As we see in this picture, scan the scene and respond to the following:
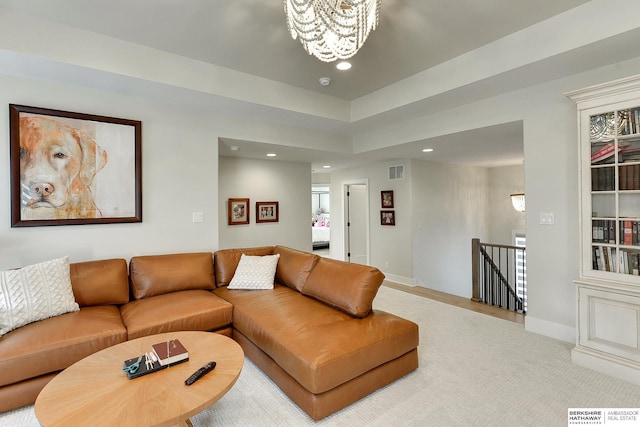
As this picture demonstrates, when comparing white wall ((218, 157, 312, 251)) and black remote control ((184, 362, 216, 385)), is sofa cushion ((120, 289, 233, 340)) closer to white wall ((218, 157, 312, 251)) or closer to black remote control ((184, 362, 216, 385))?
black remote control ((184, 362, 216, 385))

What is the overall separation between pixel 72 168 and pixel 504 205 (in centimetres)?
774

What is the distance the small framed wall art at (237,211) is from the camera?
5109mm

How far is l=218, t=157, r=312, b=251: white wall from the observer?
16.8 feet

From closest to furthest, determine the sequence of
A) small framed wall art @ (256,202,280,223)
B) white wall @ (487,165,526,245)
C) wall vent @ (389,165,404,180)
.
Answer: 1. small framed wall art @ (256,202,280,223)
2. wall vent @ (389,165,404,180)
3. white wall @ (487,165,526,245)

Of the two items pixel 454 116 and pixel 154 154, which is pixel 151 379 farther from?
pixel 454 116

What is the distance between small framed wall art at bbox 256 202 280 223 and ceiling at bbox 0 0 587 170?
244 centimetres

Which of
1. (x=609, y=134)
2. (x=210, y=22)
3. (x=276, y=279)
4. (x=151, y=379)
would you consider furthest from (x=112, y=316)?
(x=609, y=134)

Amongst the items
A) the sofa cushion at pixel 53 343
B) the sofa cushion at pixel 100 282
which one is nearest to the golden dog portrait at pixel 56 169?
the sofa cushion at pixel 100 282

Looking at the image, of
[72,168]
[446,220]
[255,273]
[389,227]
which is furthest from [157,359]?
[446,220]

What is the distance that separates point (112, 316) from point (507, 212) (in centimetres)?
748

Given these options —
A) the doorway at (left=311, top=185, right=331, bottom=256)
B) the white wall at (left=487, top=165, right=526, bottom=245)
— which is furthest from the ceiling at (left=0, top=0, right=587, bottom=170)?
the doorway at (left=311, top=185, right=331, bottom=256)

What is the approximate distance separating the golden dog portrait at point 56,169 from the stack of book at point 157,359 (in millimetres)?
1972

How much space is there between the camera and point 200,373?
1553 mm

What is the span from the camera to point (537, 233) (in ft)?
10.0
